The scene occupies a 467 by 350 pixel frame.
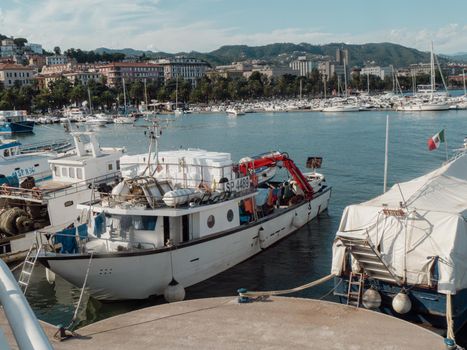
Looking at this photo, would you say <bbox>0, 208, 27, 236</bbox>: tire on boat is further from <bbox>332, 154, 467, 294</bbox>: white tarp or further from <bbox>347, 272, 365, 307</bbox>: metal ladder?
<bbox>347, 272, 365, 307</bbox>: metal ladder

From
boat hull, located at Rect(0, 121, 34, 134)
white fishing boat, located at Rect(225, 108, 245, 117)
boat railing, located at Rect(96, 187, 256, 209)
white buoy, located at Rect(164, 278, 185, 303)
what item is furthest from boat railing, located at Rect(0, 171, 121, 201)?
white fishing boat, located at Rect(225, 108, 245, 117)

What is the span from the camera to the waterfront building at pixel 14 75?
17988cm

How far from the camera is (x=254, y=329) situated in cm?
1154

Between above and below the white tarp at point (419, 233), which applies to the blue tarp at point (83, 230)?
below

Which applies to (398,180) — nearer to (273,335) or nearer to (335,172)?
(335,172)

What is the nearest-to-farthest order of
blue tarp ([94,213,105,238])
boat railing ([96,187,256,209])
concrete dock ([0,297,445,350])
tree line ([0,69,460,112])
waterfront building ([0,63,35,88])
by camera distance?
concrete dock ([0,297,445,350]) < boat railing ([96,187,256,209]) < blue tarp ([94,213,105,238]) < tree line ([0,69,460,112]) < waterfront building ([0,63,35,88])

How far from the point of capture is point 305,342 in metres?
10.9

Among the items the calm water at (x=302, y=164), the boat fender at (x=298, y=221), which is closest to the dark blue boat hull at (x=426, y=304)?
the calm water at (x=302, y=164)

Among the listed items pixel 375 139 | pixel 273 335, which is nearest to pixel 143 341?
pixel 273 335

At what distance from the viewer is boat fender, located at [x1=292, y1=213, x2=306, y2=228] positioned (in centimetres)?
2634

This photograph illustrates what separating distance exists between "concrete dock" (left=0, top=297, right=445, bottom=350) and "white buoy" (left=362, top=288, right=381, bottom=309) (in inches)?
53.8

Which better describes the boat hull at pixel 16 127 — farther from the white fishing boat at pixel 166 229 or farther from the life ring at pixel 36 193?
the white fishing boat at pixel 166 229

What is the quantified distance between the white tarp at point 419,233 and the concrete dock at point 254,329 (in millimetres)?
2316

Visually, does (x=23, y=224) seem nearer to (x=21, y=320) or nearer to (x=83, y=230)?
(x=83, y=230)
